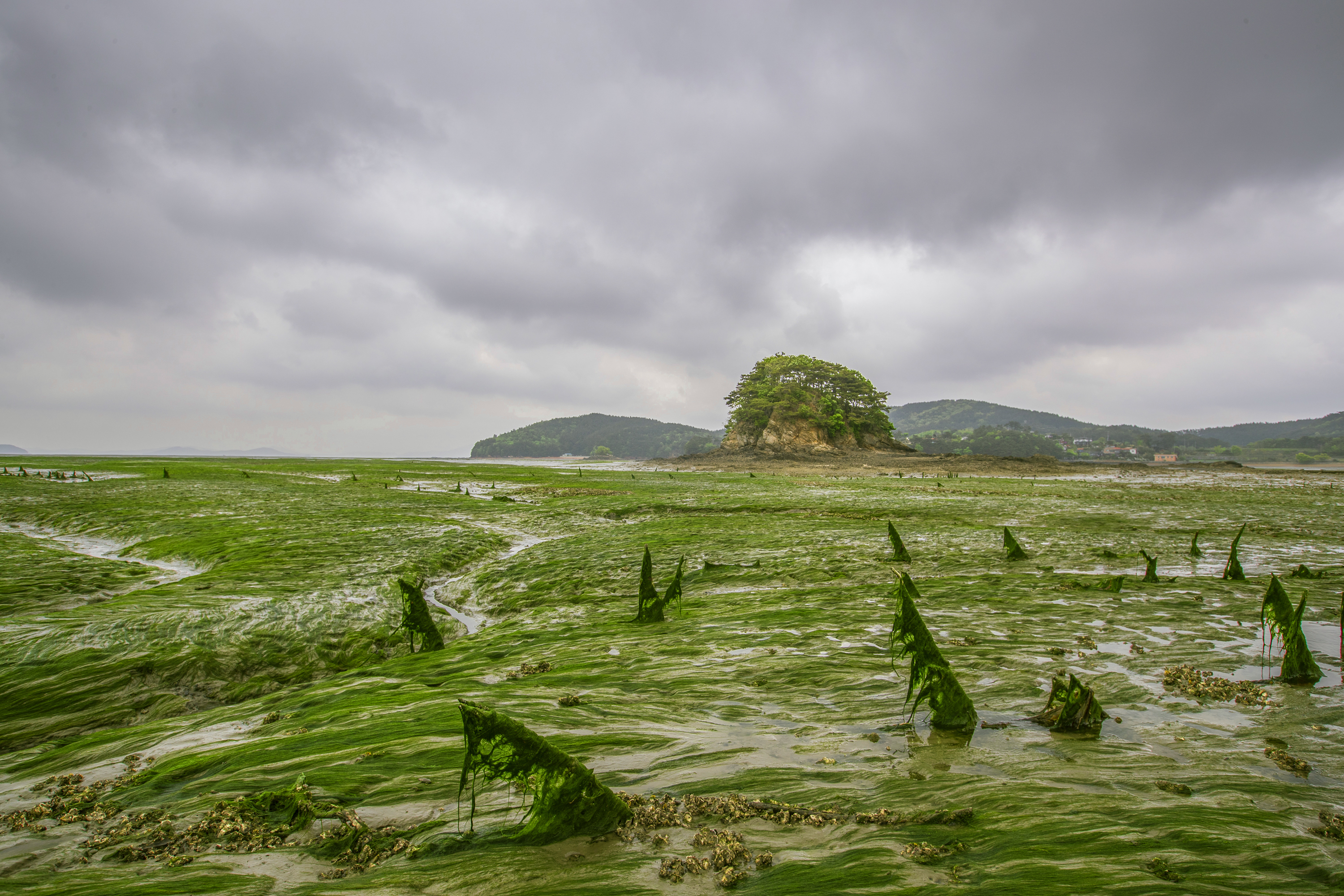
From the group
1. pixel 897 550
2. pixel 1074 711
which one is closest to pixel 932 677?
pixel 1074 711

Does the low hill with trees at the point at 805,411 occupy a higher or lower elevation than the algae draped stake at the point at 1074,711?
higher

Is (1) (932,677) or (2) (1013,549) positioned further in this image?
(2) (1013,549)

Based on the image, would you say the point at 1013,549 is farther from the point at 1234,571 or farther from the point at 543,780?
the point at 543,780

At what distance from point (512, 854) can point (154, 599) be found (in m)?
9.53

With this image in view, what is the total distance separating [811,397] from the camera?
86.8m

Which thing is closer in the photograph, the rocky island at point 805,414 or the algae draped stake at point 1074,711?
the algae draped stake at point 1074,711

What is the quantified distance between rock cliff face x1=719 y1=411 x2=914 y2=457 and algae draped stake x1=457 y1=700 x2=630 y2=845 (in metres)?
76.9

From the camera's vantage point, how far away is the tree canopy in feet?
274

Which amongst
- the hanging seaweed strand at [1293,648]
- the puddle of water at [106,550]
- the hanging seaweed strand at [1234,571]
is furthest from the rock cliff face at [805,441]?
the hanging seaweed strand at [1293,648]

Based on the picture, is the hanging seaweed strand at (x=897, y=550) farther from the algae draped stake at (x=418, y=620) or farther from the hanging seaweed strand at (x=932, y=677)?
the algae draped stake at (x=418, y=620)

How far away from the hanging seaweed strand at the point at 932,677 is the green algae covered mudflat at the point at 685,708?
0.57ft

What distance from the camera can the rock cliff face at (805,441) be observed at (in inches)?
3167

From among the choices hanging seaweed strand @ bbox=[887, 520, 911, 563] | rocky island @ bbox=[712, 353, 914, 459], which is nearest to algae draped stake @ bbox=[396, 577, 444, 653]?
hanging seaweed strand @ bbox=[887, 520, 911, 563]

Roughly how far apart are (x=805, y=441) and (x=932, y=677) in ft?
260
